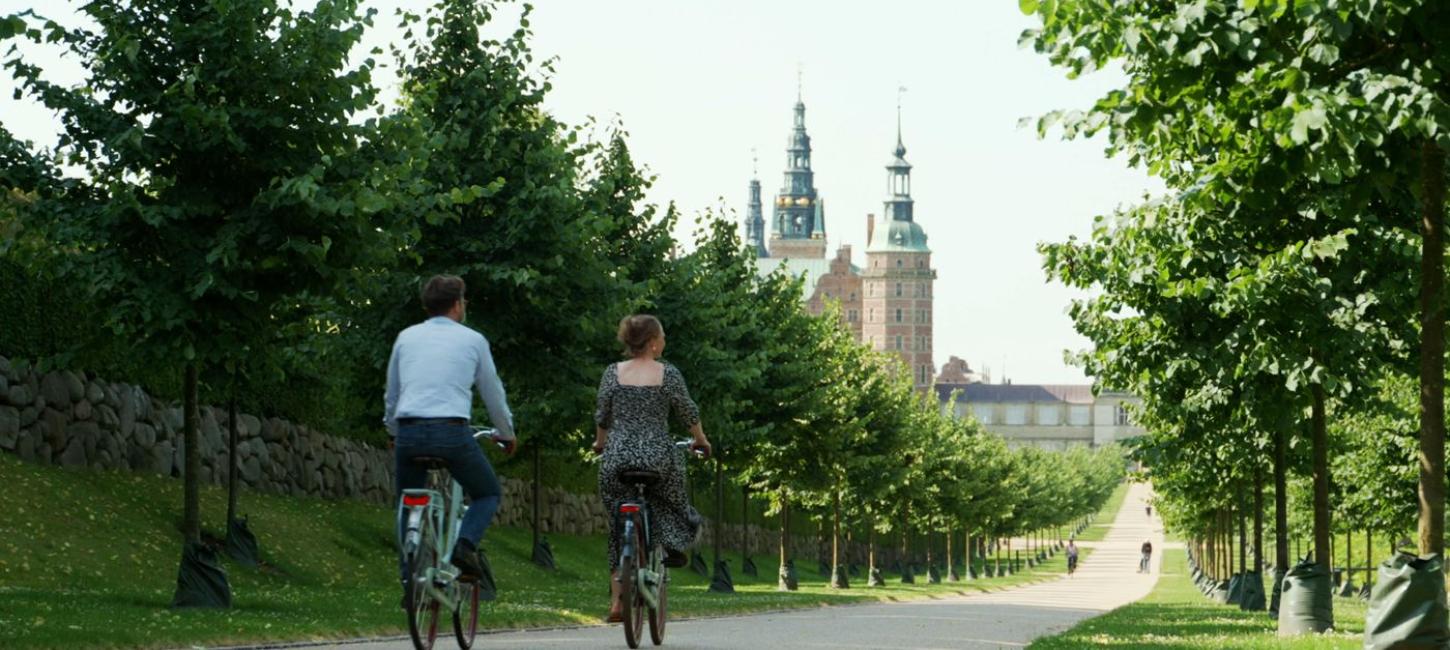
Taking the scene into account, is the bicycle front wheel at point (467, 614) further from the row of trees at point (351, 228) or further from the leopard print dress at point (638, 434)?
the row of trees at point (351, 228)

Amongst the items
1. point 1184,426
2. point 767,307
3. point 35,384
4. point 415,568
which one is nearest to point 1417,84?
point 415,568

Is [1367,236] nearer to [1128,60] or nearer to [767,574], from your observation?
[1128,60]

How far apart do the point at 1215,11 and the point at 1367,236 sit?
834 cm

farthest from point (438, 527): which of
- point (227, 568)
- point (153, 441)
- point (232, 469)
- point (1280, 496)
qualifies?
point (153, 441)

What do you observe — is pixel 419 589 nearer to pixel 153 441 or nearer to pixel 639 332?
pixel 639 332

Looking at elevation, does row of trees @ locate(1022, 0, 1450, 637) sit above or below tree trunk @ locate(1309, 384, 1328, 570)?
above

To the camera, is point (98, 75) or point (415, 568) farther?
point (98, 75)

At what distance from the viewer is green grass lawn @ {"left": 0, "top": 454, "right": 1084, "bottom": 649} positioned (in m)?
15.4

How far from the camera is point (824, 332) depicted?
146 feet

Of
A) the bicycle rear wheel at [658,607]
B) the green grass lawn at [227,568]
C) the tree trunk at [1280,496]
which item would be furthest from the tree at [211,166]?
the tree trunk at [1280,496]

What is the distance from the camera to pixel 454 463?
10.7 m

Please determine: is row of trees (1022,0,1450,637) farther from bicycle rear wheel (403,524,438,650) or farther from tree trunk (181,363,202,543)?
tree trunk (181,363,202,543)

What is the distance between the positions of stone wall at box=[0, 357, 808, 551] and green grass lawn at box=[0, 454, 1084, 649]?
1.46 ft

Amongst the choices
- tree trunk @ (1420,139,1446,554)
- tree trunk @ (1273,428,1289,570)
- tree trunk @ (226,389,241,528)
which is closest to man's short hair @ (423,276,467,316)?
tree trunk @ (1420,139,1446,554)
